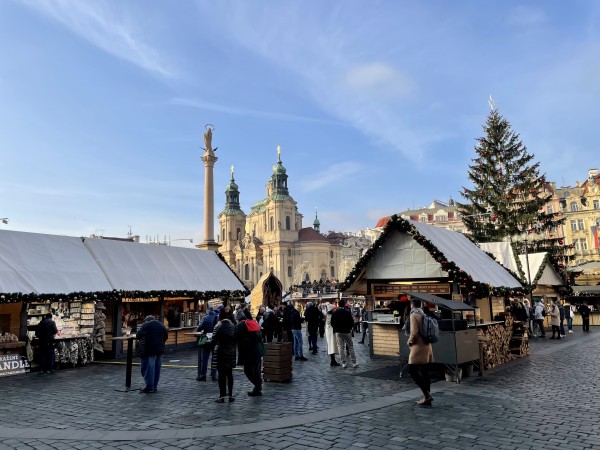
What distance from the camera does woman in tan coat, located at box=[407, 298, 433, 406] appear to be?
8406mm

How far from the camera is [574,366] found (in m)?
12.5

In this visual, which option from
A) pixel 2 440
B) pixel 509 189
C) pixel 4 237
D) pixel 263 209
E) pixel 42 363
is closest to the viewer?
pixel 2 440

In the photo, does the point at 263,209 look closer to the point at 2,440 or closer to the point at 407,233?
the point at 407,233

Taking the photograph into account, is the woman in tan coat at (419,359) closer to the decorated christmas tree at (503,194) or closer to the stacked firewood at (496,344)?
the stacked firewood at (496,344)

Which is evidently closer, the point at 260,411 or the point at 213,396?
the point at 260,411

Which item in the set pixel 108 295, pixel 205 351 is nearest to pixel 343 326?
pixel 205 351

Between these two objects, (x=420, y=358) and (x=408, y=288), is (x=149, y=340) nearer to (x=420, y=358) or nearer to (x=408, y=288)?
(x=420, y=358)

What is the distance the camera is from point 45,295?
13820 millimetres

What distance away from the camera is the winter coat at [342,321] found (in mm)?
12789

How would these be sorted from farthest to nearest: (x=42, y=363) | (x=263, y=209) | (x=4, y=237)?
1. (x=263, y=209)
2. (x=4, y=237)
3. (x=42, y=363)

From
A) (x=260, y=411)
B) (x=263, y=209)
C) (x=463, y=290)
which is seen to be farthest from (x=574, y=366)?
(x=263, y=209)

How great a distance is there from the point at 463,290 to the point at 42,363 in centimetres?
1369

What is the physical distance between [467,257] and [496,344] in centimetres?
404

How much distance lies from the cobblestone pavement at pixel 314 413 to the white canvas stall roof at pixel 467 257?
3.73 meters
